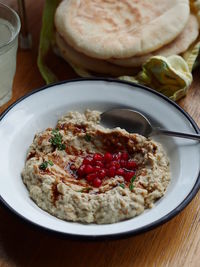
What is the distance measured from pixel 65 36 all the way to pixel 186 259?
1.24 m

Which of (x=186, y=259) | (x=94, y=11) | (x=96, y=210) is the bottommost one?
(x=186, y=259)

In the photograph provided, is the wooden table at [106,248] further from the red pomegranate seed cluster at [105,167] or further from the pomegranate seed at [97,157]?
the pomegranate seed at [97,157]

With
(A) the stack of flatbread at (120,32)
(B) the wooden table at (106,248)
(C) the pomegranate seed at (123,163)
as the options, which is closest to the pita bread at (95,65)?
(A) the stack of flatbread at (120,32)

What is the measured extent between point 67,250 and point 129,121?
2.20 ft

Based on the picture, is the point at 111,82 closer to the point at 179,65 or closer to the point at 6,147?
the point at 179,65

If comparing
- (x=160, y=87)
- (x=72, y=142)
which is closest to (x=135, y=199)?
(x=72, y=142)

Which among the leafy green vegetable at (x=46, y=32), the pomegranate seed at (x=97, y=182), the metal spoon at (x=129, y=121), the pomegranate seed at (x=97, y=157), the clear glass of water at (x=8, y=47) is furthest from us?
the leafy green vegetable at (x=46, y=32)

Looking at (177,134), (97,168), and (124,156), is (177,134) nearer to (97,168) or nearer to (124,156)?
(124,156)

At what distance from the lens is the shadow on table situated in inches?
61.8

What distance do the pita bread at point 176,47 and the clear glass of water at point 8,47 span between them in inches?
18.9

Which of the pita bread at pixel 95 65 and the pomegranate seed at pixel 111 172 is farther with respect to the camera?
the pita bread at pixel 95 65

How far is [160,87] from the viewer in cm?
221

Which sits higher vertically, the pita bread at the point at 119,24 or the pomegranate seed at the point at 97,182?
the pita bread at the point at 119,24

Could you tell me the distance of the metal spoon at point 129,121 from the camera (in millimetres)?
1946
